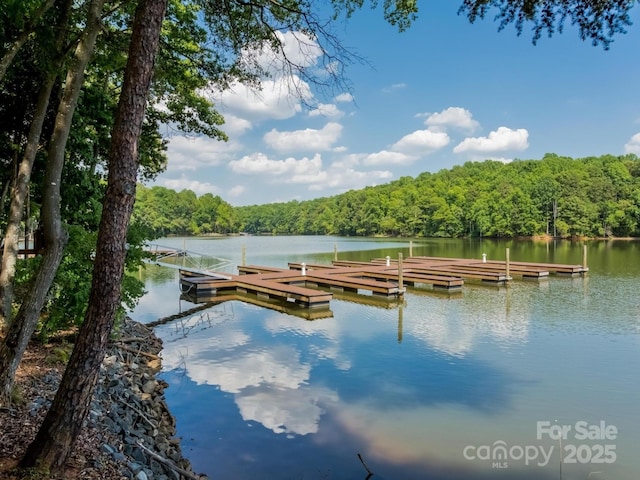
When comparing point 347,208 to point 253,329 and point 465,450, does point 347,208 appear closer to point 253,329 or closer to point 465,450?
point 253,329

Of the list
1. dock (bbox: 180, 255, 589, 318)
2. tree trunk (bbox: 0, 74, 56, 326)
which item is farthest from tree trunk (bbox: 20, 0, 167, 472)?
dock (bbox: 180, 255, 589, 318)

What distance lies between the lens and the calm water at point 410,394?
4.91 meters

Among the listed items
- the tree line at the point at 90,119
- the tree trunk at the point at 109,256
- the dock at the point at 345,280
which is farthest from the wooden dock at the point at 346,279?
the tree trunk at the point at 109,256

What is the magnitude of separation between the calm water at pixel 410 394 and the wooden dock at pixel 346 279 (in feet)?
9.43

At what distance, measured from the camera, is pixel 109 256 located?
2.89 m

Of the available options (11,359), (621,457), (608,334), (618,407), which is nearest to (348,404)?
(621,457)

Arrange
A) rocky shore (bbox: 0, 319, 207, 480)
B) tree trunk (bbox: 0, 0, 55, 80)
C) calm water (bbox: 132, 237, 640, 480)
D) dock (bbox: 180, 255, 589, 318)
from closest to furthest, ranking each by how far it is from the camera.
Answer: rocky shore (bbox: 0, 319, 207, 480)
tree trunk (bbox: 0, 0, 55, 80)
calm water (bbox: 132, 237, 640, 480)
dock (bbox: 180, 255, 589, 318)

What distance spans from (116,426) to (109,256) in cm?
242

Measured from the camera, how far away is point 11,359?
3.88m

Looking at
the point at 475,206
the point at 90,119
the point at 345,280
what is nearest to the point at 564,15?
the point at 90,119

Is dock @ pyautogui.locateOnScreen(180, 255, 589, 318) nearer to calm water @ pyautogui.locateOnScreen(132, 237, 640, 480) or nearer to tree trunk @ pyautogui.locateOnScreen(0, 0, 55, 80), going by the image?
calm water @ pyautogui.locateOnScreen(132, 237, 640, 480)

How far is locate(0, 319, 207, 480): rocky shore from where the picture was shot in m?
3.22

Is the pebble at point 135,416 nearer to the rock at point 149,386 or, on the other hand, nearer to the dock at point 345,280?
the rock at point 149,386

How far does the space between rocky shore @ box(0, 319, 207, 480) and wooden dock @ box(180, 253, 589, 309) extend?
25.4 ft
